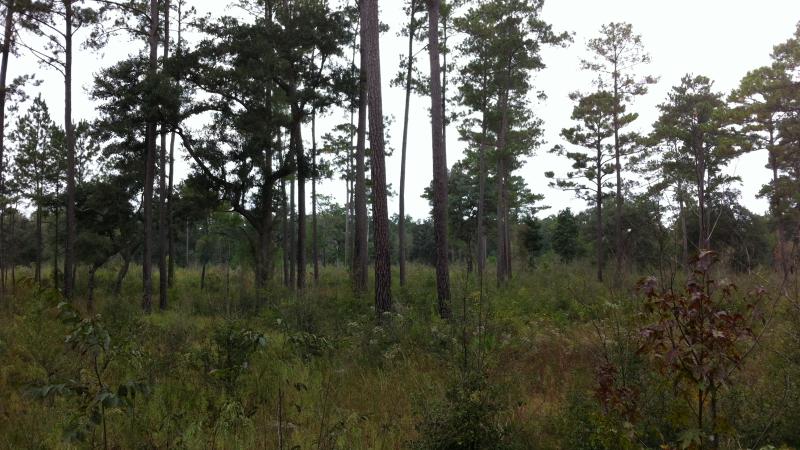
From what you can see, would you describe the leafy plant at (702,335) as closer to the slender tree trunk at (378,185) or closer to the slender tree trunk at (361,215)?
the slender tree trunk at (378,185)

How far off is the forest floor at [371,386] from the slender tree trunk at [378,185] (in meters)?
1.26

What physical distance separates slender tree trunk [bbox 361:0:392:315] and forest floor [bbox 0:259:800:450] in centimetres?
126

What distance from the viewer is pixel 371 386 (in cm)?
601

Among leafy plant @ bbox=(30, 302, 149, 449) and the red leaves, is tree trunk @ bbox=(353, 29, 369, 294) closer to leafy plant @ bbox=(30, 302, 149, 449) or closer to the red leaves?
leafy plant @ bbox=(30, 302, 149, 449)

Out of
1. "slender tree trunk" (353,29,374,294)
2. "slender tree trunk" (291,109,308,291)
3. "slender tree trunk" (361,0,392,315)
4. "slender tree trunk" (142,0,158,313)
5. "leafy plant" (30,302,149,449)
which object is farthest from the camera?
"slender tree trunk" (291,109,308,291)

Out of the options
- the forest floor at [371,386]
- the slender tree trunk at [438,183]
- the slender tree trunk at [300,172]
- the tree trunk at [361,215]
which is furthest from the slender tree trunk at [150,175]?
the slender tree trunk at [438,183]

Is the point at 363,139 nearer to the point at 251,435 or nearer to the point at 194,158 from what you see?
the point at 194,158

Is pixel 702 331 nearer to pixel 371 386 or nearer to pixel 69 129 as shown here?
pixel 371 386

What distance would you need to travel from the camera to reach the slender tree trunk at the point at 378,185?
1033 centimetres

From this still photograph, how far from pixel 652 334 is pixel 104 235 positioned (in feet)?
77.3

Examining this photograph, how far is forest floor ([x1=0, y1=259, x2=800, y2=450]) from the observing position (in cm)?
366

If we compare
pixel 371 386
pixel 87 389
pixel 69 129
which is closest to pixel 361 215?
pixel 69 129

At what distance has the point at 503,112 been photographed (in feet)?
71.3

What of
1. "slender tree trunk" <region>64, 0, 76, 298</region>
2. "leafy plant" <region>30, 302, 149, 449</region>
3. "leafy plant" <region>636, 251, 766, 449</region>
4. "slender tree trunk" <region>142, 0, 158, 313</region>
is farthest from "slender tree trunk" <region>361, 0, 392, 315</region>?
"slender tree trunk" <region>64, 0, 76, 298</region>
